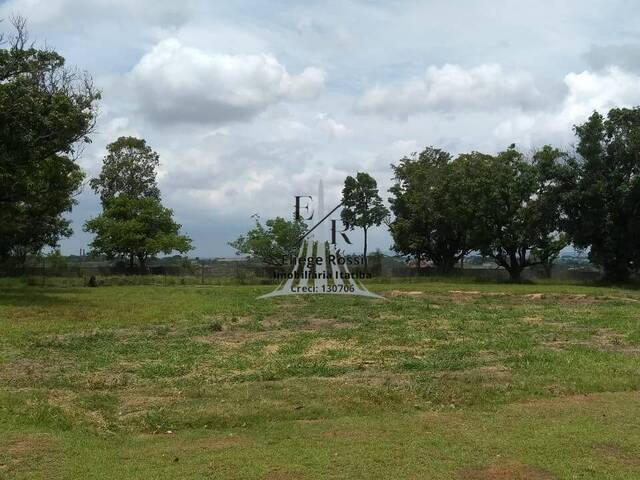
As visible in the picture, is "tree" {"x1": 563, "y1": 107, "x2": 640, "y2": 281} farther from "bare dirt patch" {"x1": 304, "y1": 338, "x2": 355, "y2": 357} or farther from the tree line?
"bare dirt patch" {"x1": 304, "y1": 338, "x2": 355, "y2": 357}

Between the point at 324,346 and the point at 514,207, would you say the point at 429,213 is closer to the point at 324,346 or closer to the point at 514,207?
the point at 514,207

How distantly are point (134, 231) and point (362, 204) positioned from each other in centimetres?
1793

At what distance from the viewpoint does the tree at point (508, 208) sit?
129 ft

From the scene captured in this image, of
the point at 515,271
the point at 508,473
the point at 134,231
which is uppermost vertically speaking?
the point at 134,231

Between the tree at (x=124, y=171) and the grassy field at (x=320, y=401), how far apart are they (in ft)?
130

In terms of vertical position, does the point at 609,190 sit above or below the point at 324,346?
above

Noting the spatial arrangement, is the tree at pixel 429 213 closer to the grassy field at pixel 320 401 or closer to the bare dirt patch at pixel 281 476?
the grassy field at pixel 320 401

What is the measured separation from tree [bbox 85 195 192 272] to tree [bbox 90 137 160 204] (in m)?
4.10

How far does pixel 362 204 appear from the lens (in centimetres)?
5156

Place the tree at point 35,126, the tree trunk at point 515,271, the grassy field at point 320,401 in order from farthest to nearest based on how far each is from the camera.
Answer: the tree trunk at point 515,271 < the tree at point 35,126 < the grassy field at point 320,401

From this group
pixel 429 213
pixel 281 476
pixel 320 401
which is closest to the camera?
pixel 281 476

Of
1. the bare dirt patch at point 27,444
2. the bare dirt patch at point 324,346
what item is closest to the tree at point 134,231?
the bare dirt patch at point 324,346

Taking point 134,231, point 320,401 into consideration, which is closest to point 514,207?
point 134,231

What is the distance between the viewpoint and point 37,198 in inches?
1118
